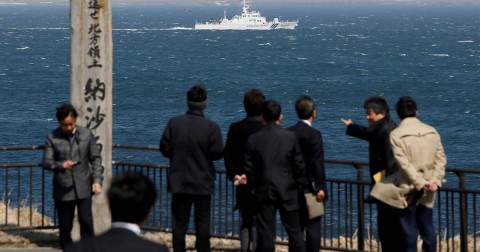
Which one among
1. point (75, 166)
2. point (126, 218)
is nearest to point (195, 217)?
point (75, 166)

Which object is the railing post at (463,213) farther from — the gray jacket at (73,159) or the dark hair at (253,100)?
the gray jacket at (73,159)

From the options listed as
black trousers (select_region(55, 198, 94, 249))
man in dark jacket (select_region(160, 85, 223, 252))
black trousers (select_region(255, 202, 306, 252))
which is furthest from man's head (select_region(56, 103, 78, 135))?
black trousers (select_region(255, 202, 306, 252))

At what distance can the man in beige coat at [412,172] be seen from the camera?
10.1 meters

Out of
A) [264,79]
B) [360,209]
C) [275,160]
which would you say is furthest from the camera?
[264,79]

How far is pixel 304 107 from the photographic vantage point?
33.5 feet

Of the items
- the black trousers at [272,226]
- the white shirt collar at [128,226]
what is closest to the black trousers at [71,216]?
the black trousers at [272,226]

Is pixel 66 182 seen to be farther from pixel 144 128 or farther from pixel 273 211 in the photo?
pixel 144 128

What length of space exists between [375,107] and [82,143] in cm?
265

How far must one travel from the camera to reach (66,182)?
1068 cm

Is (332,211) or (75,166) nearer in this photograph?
(75,166)

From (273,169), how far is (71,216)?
215cm

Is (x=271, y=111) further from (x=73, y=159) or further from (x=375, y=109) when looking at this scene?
(x=73, y=159)

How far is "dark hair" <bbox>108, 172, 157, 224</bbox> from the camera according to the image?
5.48 meters

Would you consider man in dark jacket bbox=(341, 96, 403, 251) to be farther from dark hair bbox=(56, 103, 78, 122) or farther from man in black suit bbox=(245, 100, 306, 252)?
dark hair bbox=(56, 103, 78, 122)
